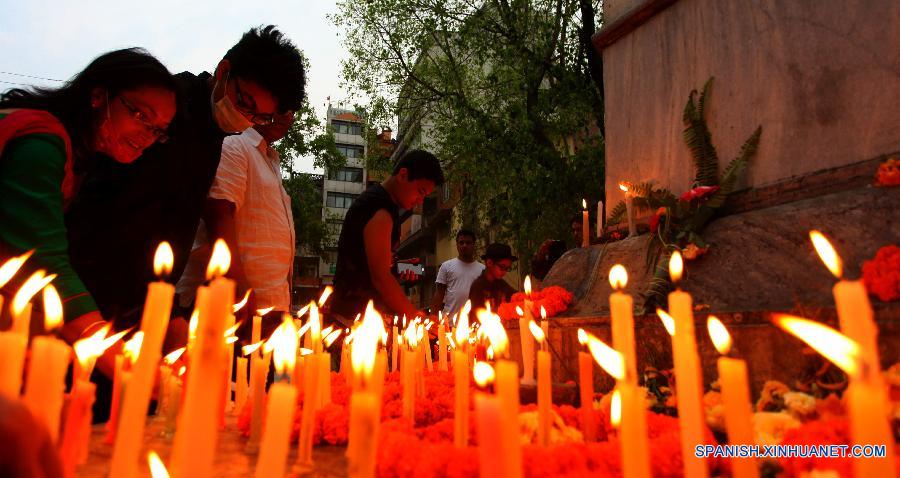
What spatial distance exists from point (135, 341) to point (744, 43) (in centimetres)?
454

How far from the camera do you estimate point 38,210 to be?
191cm

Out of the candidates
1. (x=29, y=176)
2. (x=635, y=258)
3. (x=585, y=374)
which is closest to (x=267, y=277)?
(x=29, y=176)

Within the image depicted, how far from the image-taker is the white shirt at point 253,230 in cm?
357

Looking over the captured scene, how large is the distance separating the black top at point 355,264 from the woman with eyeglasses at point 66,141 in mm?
1972

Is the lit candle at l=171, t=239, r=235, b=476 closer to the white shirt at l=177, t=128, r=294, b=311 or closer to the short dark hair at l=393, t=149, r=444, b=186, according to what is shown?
the white shirt at l=177, t=128, r=294, b=311

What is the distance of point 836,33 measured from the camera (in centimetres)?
375

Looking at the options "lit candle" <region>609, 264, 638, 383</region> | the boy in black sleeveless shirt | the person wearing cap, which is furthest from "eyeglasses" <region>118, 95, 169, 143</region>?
the person wearing cap

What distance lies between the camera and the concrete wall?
141 inches

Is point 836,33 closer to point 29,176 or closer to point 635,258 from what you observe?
point 635,258

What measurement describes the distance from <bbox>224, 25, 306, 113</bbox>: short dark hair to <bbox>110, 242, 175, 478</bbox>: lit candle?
8.22 feet

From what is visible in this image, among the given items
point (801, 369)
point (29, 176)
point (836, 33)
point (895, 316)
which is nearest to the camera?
point (29, 176)

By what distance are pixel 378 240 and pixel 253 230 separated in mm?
958

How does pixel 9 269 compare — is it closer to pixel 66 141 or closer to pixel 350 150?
pixel 66 141

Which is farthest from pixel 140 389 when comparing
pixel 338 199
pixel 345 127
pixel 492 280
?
pixel 345 127
